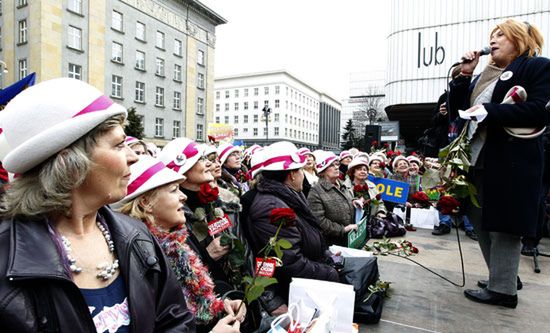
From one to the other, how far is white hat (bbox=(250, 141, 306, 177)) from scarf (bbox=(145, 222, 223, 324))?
134 cm

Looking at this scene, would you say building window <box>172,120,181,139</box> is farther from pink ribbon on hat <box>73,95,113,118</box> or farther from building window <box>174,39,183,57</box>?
pink ribbon on hat <box>73,95,113,118</box>

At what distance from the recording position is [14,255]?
1.02m

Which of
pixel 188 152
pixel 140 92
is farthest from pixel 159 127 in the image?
pixel 188 152

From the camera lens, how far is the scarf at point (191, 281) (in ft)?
6.44

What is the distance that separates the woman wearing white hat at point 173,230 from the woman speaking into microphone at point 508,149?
2.47 m

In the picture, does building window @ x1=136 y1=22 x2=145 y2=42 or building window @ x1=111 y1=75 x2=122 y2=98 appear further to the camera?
building window @ x1=136 y1=22 x2=145 y2=42

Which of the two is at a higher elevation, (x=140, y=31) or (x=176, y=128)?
(x=140, y=31)

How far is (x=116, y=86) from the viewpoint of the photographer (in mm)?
29328

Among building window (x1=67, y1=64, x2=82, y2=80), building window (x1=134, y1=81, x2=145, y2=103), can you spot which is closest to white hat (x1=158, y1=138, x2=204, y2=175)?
building window (x1=67, y1=64, x2=82, y2=80)

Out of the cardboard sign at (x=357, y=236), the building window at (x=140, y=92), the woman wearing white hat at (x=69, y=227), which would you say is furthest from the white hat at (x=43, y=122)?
the building window at (x=140, y=92)

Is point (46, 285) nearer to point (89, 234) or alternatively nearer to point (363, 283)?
point (89, 234)

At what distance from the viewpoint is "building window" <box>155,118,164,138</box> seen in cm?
3333

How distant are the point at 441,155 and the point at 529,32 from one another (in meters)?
1.32

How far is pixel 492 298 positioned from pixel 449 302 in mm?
365
